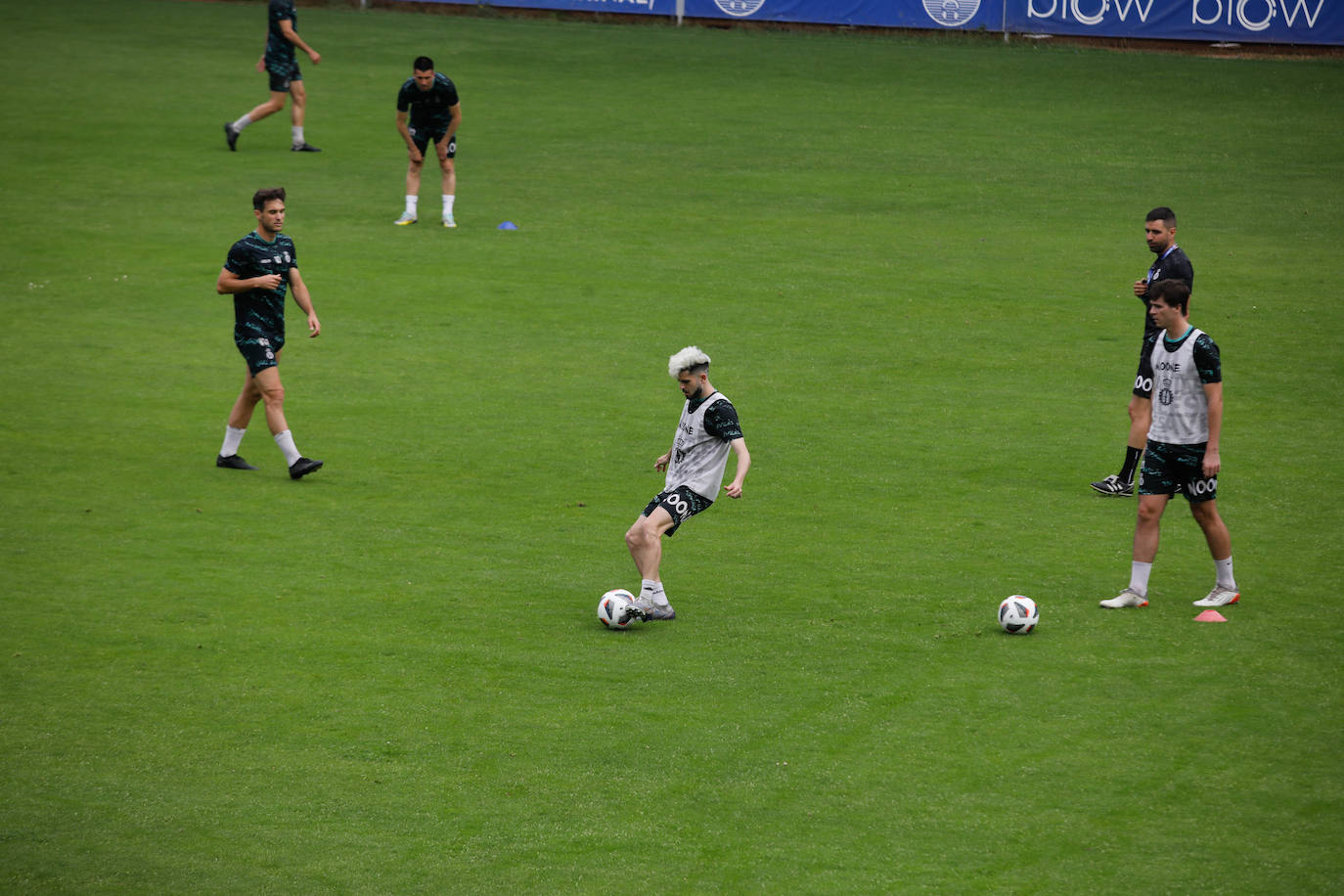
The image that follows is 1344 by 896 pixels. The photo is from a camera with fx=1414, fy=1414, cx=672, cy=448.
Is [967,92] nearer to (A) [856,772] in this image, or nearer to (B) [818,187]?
(B) [818,187]

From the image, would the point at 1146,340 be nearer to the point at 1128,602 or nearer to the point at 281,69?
the point at 1128,602

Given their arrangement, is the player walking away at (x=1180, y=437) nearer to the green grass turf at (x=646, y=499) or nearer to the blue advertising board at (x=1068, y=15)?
the green grass turf at (x=646, y=499)

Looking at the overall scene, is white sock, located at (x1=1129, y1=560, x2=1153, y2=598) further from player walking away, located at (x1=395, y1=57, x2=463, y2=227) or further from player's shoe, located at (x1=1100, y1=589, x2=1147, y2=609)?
player walking away, located at (x1=395, y1=57, x2=463, y2=227)

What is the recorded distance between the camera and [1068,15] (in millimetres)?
35875

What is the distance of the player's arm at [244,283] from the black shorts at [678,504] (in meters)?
5.11

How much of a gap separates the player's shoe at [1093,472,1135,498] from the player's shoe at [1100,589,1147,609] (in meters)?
3.32

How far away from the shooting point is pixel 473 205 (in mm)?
24688

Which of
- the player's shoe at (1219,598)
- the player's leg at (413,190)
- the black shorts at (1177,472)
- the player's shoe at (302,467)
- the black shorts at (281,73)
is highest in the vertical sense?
the black shorts at (281,73)

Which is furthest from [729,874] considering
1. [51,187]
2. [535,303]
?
[51,187]

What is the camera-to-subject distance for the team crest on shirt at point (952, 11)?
36.7 metres

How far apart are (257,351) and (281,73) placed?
14451 millimetres

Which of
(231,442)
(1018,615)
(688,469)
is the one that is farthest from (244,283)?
(1018,615)

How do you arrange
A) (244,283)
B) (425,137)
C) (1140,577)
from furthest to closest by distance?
(425,137), (244,283), (1140,577)

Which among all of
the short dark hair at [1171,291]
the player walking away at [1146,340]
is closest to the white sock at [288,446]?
the player walking away at [1146,340]
